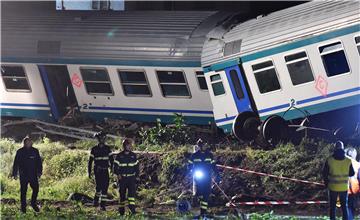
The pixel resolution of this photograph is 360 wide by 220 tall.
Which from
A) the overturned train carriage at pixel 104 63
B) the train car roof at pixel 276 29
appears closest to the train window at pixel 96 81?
the overturned train carriage at pixel 104 63

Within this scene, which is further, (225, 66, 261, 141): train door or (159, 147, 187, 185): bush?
(225, 66, 261, 141): train door

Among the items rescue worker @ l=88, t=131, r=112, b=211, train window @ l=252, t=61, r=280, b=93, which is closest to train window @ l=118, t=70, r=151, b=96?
rescue worker @ l=88, t=131, r=112, b=211

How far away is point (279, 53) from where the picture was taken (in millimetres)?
16469

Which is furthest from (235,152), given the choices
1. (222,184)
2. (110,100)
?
(110,100)

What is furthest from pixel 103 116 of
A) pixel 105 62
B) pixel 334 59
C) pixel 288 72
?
pixel 334 59

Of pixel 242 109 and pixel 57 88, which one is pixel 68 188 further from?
pixel 242 109

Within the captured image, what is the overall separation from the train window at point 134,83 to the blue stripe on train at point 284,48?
5.05ft

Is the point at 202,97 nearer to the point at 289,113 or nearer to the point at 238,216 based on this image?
the point at 289,113

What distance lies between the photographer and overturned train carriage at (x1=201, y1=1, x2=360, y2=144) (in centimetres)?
1557

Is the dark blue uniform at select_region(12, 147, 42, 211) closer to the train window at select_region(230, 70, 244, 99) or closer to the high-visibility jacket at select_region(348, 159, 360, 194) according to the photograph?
the train window at select_region(230, 70, 244, 99)

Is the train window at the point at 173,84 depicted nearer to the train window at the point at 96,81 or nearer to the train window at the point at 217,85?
the train window at the point at 217,85

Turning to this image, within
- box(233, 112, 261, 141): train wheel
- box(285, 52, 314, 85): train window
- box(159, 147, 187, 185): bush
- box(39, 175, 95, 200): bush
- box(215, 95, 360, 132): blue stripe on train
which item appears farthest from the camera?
box(233, 112, 261, 141): train wheel

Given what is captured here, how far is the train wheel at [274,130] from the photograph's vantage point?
16656 millimetres

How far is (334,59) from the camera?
15.7 meters
